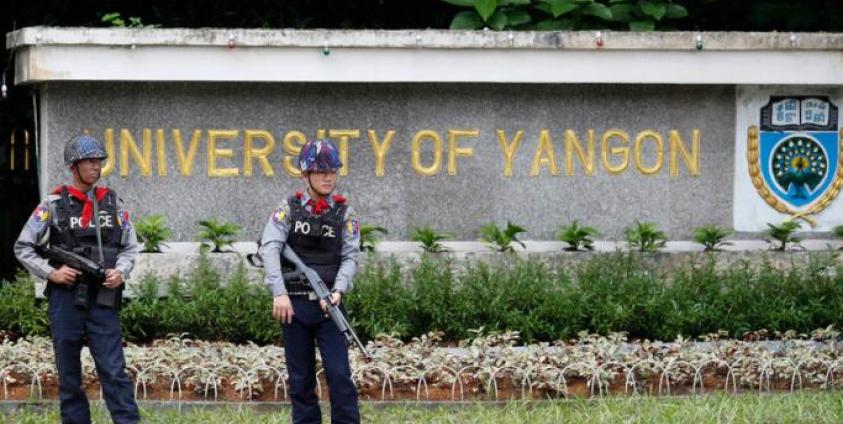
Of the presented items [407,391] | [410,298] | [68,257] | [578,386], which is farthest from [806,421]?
[68,257]

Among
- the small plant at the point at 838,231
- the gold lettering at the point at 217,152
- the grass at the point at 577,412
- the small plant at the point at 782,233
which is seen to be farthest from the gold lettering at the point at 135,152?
the small plant at the point at 838,231

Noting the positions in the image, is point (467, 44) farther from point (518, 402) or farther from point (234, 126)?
point (518, 402)

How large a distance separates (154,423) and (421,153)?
14.4ft

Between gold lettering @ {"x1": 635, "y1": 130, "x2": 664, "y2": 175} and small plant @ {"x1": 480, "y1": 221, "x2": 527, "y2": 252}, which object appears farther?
gold lettering @ {"x1": 635, "y1": 130, "x2": 664, "y2": 175}

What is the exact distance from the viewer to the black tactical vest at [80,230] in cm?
817

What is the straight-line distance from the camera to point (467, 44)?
12289mm

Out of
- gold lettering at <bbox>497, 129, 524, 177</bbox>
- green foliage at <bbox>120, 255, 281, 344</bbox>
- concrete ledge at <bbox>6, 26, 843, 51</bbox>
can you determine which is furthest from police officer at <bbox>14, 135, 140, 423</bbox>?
gold lettering at <bbox>497, 129, 524, 177</bbox>

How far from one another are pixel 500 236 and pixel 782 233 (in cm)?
246

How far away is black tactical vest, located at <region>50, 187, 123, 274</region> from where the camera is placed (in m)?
8.17

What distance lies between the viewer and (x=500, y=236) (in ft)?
40.2

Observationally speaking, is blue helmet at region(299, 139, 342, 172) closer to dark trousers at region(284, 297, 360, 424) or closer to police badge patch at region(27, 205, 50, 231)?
dark trousers at region(284, 297, 360, 424)

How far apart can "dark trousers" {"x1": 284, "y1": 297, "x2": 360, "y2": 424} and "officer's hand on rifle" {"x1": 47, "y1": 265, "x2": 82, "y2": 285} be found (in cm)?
118

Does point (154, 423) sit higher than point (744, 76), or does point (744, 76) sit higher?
point (744, 76)

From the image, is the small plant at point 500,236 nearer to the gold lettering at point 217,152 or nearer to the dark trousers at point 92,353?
the gold lettering at point 217,152
